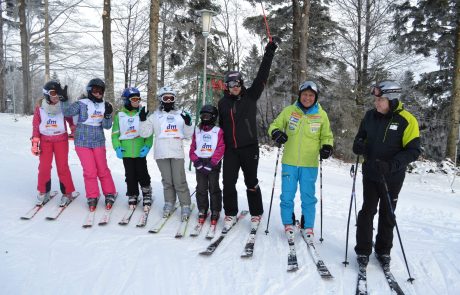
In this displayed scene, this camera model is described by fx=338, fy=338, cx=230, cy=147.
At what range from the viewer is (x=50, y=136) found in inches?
190

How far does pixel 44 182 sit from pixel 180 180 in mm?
2092

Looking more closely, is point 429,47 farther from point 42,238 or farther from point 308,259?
point 42,238

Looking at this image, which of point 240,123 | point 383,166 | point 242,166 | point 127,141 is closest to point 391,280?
point 383,166

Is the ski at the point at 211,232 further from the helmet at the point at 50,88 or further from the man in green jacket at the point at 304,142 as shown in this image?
the helmet at the point at 50,88

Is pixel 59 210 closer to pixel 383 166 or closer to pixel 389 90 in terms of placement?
pixel 383 166

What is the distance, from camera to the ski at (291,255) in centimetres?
351

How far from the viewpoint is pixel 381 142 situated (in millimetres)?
3424

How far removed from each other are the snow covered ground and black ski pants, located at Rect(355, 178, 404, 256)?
0.26 meters

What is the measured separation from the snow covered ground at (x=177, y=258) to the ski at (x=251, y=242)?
7cm

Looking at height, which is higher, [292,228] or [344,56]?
[344,56]

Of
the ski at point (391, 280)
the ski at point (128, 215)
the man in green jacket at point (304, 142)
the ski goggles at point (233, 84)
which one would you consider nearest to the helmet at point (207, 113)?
the ski goggles at point (233, 84)

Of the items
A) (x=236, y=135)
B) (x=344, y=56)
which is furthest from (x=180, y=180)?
(x=344, y=56)

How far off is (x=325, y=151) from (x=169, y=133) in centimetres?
204

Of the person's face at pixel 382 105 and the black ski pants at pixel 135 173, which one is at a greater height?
the person's face at pixel 382 105
